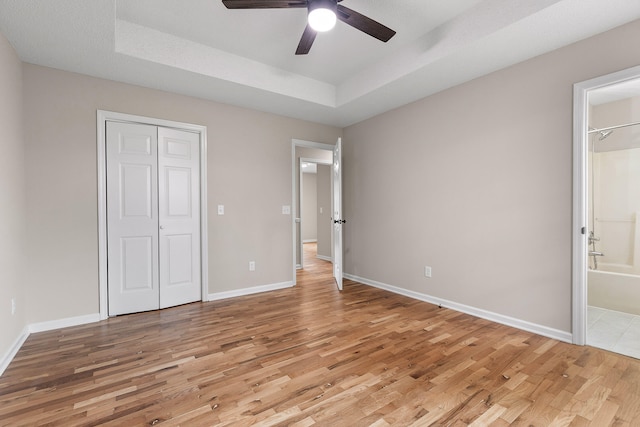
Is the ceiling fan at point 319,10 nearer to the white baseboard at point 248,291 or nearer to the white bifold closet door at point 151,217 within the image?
the white bifold closet door at point 151,217

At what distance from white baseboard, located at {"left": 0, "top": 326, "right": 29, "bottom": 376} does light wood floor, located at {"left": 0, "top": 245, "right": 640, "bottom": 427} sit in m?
0.07

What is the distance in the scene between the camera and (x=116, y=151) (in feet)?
10.3

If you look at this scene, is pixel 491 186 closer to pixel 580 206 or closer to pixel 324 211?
pixel 580 206

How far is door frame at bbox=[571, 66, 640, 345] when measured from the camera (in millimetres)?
2377

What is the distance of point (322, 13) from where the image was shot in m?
1.99

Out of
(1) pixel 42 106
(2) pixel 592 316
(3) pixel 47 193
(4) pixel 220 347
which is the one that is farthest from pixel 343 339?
(1) pixel 42 106

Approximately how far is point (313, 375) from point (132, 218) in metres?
2.58

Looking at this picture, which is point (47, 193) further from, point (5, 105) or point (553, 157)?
point (553, 157)

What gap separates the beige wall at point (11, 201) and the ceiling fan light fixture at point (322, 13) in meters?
2.34

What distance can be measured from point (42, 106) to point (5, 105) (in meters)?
0.62

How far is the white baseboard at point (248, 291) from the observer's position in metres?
3.76

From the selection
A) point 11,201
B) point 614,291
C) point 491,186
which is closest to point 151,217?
point 11,201

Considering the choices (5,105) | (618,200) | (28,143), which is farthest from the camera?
(618,200)

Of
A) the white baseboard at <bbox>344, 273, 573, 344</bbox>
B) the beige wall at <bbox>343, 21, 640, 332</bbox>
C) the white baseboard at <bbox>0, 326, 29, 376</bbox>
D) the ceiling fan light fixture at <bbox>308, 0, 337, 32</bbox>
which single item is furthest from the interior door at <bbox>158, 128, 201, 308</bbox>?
the white baseboard at <bbox>344, 273, 573, 344</bbox>
